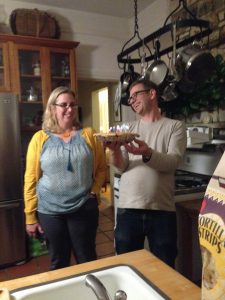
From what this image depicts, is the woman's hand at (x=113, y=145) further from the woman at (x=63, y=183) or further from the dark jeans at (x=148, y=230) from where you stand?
the dark jeans at (x=148, y=230)

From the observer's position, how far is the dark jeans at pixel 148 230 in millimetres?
1357

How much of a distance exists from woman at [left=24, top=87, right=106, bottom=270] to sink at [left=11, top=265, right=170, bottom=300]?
688 mm

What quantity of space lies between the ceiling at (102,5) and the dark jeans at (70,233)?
7.87 ft

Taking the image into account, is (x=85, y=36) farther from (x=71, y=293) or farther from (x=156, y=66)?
(x=71, y=293)

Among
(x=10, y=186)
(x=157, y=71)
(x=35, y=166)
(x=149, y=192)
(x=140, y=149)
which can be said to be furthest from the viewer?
(x=10, y=186)

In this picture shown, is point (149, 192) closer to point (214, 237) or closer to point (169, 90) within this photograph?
point (214, 237)

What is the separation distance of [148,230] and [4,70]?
6.95 feet

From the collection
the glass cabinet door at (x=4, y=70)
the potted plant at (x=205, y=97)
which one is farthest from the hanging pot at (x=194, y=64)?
the glass cabinet door at (x=4, y=70)

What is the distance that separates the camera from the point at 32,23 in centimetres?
275

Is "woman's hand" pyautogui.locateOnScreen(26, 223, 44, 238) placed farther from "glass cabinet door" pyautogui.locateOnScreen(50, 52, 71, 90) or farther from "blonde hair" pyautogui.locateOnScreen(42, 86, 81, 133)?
"glass cabinet door" pyautogui.locateOnScreen(50, 52, 71, 90)

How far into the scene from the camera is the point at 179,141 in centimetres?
136

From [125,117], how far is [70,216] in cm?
238

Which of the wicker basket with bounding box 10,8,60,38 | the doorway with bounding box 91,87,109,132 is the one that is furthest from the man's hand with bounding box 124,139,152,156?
the doorway with bounding box 91,87,109,132

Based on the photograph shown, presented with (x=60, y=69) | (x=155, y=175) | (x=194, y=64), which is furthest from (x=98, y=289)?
(x=60, y=69)
